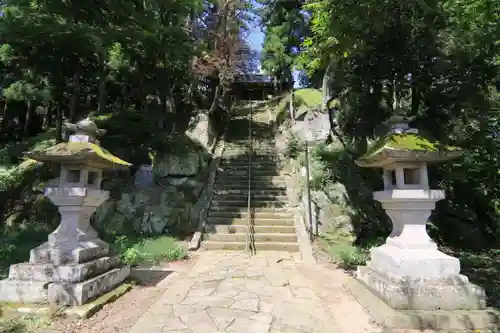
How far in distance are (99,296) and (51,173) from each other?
7.52m

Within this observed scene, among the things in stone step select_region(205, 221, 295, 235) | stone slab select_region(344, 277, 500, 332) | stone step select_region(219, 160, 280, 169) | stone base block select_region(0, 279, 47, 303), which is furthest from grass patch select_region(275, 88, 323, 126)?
stone base block select_region(0, 279, 47, 303)

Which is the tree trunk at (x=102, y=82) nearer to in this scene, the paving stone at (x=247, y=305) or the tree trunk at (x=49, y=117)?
the tree trunk at (x=49, y=117)

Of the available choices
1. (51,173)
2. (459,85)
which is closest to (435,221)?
(459,85)

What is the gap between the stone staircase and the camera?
834 cm

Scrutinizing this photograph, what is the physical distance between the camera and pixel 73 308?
3.98 metres

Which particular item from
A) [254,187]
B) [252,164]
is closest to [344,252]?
[254,187]

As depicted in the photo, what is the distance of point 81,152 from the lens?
4.54 meters

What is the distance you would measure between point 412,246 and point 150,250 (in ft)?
18.6

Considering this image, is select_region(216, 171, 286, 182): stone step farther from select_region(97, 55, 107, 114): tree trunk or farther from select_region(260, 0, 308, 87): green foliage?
select_region(260, 0, 308, 87): green foliage

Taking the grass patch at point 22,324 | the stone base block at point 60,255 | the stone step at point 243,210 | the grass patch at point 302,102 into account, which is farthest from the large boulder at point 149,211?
the grass patch at point 302,102

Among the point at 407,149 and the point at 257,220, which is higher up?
the point at 407,149

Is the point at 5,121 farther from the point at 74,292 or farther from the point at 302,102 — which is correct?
the point at 74,292

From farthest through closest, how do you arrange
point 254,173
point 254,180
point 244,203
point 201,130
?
1. point 201,130
2. point 254,173
3. point 254,180
4. point 244,203

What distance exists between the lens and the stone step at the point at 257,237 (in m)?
8.34
